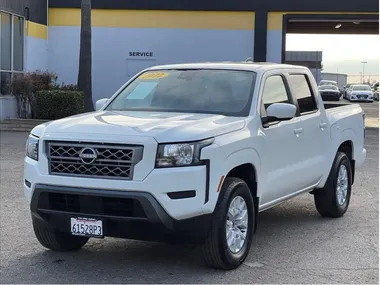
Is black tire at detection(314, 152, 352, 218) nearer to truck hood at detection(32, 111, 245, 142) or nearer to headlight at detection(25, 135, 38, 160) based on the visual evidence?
truck hood at detection(32, 111, 245, 142)

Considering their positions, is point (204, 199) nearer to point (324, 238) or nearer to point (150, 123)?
point (150, 123)

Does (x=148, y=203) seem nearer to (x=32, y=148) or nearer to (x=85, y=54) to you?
(x=32, y=148)

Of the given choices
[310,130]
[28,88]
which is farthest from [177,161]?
[28,88]

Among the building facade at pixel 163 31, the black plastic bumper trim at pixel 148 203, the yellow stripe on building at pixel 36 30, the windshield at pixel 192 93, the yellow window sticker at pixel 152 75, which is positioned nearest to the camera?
the black plastic bumper trim at pixel 148 203

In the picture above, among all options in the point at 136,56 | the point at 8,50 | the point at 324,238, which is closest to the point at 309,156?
the point at 324,238

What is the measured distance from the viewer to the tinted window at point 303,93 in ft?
24.1

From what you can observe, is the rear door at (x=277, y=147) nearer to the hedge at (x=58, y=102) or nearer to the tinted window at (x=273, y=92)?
the tinted window at (x=273, y=92)

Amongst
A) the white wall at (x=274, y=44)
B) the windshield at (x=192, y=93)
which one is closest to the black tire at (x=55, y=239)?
the windshield at (x=192, y=93)

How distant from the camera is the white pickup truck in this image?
5207 mm

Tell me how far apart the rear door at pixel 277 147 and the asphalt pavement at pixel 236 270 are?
62cm

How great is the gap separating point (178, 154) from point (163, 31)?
771 inches

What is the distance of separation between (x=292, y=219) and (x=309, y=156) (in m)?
1.13

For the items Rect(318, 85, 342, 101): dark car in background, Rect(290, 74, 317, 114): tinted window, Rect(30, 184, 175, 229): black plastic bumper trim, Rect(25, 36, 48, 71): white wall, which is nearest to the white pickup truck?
Rect(30, 184, 175, 229): black plastic bumper trim

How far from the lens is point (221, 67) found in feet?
22.6
